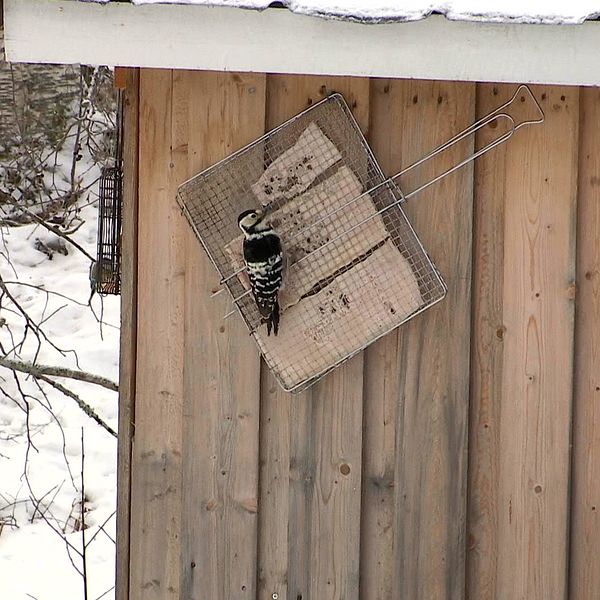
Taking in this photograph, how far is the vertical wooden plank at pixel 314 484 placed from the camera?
2643 mm

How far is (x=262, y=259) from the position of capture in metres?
2.48

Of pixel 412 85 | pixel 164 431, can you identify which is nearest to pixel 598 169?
pixel 412 85

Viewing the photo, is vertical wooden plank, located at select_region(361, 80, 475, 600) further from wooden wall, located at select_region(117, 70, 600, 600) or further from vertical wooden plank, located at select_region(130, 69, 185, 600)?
vertical wooden plank, located at select_region(130, 69, 185, 600)

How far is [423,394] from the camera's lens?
2637 millimetres

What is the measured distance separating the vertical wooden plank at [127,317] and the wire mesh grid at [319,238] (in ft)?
0.47

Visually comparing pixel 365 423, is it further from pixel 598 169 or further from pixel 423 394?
pixel 598 169

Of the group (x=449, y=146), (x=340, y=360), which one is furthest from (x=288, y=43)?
(x=340, y=360)

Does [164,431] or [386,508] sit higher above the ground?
[164,431]

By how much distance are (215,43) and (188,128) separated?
56cm

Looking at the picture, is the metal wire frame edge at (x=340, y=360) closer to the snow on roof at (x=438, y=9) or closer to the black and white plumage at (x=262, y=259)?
the black and white plumage at (x=262, y=259)

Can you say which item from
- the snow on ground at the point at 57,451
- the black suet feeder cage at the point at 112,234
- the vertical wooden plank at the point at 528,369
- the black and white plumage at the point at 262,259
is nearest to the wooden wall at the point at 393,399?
the vertical wooden plank at the point at 528,369

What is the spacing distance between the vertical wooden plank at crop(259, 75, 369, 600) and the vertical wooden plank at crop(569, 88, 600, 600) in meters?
0.54

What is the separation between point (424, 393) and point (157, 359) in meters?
0.65

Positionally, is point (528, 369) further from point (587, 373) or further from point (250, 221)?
point (250, 221)
